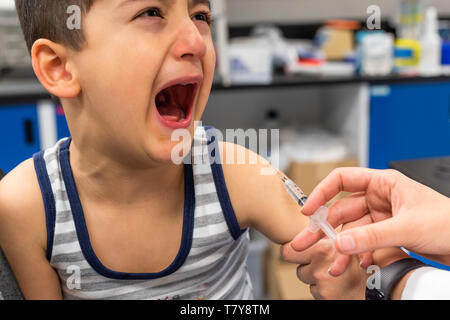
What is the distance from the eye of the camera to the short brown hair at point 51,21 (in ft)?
1.99

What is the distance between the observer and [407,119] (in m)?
2.04

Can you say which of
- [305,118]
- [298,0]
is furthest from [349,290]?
[298,0]

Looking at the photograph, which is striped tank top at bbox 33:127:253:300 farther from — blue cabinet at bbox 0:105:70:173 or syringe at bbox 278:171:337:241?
blue cabinet at bbox 0:105:70:173

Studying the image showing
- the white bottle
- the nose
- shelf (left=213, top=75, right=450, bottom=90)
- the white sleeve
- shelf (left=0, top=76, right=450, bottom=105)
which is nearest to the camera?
the white sleeve

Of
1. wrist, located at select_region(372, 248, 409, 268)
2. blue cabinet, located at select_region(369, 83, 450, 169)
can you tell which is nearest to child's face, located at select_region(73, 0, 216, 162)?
wrist, located at select_region(372, 248, 409, 268)

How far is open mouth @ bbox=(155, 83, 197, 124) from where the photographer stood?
0.68 meters

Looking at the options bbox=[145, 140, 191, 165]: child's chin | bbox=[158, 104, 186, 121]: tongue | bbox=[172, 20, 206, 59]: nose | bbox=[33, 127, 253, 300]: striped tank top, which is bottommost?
bbox=[33, 127, 253, 300]: striped tank top

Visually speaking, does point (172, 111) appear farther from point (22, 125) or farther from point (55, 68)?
point (22, 125)

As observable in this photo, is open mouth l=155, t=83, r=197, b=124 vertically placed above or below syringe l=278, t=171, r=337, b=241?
above

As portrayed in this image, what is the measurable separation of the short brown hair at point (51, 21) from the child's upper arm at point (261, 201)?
0.33 m

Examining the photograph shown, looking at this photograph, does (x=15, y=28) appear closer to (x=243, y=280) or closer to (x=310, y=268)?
(x=243, y=280)

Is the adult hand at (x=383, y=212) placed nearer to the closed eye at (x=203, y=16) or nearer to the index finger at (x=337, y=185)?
the index finger at (x=337, y=185)

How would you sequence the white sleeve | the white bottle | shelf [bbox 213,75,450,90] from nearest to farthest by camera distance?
the white sleeve → shelf [bbox 213,75,450,90] → the white bottle

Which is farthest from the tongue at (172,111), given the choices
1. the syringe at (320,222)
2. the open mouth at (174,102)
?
the syringe at (320,222)
